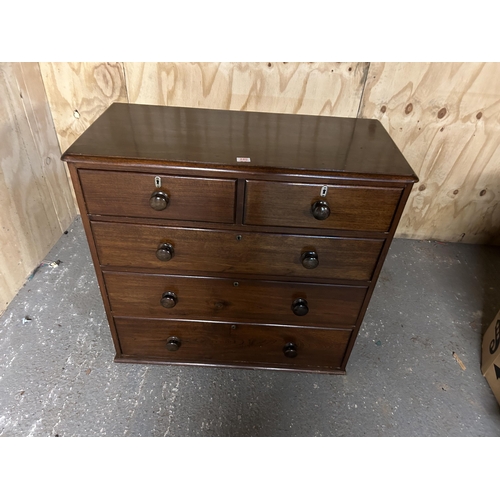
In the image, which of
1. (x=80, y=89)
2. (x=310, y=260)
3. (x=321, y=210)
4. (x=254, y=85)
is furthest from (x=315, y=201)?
(x=80, y=89)

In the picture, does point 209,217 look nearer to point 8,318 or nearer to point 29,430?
point 29,430

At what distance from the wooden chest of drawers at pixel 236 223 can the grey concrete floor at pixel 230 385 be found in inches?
5.8

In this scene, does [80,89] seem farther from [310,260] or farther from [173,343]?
[310,260]

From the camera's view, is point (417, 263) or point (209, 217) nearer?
point (209, 217)

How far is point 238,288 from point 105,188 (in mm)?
511

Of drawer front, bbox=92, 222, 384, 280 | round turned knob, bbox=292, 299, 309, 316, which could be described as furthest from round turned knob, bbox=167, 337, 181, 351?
round turned knob, bbox=292, 299, 309, 316

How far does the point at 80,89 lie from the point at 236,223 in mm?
1212

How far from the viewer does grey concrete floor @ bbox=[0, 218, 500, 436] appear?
4.12 feet

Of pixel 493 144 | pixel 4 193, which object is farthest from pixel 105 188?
pixel 493 144

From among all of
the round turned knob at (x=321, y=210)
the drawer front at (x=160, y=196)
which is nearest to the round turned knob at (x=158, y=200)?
the drawer front at (x=160, y=196)

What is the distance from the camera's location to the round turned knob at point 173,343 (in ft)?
4.32

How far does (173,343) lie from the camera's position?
51.9 inches

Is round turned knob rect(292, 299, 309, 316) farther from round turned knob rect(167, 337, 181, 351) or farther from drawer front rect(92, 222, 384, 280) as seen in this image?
round turned knob rect(167, 337, 181, 351)

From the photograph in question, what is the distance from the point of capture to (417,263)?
201 cm
